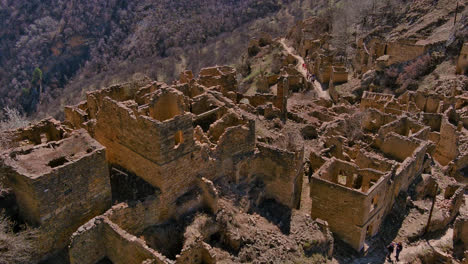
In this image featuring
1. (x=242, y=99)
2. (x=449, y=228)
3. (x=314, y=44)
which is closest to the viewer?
(x=449, y=228)

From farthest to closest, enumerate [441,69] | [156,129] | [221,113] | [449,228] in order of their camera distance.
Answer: [441,69], [449,228], [221,113], [156,129]

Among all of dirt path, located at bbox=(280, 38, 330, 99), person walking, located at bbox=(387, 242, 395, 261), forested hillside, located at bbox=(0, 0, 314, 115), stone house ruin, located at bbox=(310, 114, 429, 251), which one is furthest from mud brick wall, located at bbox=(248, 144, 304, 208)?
forested hillside, located at bbox=(0, 0, 314, 115)

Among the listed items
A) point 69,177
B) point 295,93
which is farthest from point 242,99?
point 69,177

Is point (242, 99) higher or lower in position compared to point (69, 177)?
lower

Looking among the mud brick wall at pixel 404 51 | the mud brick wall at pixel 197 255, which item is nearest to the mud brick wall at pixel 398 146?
the mud brick wall at pixel 197 255

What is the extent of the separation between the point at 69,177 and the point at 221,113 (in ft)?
25.5

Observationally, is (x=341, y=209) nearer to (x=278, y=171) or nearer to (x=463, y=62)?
(x=278, y=171)

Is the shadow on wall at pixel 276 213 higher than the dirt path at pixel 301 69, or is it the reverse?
the shadow on wall at pixel 276 213

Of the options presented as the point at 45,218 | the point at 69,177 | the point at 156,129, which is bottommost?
the point at 45,218

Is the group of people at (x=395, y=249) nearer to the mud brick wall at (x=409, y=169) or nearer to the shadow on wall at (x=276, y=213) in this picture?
the mud brick wall at (x=409, y=169)

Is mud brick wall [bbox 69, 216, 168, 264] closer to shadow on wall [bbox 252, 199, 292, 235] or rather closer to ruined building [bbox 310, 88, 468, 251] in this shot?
shadow on wall [bbox 252, 199, 292, 235]

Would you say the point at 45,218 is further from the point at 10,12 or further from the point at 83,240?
the point at 10,12

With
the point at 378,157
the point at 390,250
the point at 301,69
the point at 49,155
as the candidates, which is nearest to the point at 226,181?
the point at 49,155

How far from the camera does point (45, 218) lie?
12.7 meters
